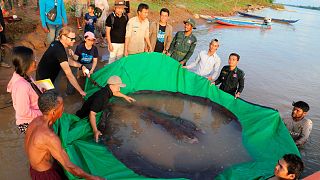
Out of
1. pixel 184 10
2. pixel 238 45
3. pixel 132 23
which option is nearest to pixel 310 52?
Result: pixel 238 45

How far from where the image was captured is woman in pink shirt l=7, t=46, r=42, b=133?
278 centimetres

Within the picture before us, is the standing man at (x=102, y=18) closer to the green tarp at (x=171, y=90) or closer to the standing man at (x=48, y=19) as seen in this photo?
the standing man at (x=48, y=19)

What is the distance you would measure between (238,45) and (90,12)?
838 centimetres

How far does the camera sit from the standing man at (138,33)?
5556 mm

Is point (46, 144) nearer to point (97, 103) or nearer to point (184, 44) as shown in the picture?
point (97, 103)

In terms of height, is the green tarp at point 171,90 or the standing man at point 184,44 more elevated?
the standing man at point 184,44

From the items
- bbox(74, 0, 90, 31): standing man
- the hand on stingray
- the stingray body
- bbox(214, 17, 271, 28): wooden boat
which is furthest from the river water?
bbox(74, 0, 90, 31): standing man

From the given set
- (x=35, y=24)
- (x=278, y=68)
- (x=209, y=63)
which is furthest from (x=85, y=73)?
(x=278, y=68)

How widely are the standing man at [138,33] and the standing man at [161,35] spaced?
0.15 meters

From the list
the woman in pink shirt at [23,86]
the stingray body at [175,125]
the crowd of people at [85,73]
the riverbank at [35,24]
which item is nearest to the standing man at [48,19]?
the crowd of people at [85,73]

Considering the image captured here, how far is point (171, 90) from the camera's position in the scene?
5449 mm

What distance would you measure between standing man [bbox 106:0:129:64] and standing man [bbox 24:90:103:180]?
11.7 ft

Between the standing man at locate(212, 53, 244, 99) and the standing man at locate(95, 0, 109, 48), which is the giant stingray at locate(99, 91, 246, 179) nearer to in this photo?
the standing man at locate(212, 53, 244, 99)

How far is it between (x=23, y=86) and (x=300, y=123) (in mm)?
4164
